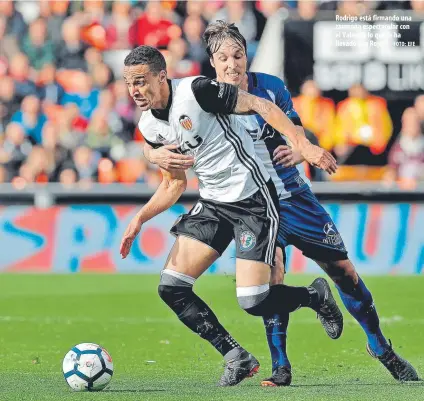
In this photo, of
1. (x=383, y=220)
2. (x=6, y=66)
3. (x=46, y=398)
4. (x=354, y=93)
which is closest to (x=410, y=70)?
(x=354, y=93)

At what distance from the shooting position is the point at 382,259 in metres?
15.0

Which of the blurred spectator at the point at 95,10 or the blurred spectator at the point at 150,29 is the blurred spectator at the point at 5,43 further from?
the blurred spectator at the point at 150,29

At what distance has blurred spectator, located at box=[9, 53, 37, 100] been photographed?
56.4ft

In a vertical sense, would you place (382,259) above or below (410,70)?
below

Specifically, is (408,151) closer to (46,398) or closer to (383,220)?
(383,220)

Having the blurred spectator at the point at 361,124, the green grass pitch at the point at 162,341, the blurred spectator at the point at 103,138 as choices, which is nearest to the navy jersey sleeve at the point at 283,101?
the green grass pitch at the point at 162,341

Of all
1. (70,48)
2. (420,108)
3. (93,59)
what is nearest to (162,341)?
(420,108)

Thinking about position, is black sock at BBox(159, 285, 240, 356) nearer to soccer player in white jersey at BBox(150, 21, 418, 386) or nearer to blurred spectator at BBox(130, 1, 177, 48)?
soccer player in white jersey at BBox(150, 21, 418, 386)

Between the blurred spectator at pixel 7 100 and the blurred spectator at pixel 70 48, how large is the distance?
0.83m

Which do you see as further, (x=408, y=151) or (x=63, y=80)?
(x=63, y=80)

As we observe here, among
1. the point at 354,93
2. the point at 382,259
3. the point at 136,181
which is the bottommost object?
the point at 382,259

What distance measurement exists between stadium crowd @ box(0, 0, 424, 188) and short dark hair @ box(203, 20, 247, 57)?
8.02m

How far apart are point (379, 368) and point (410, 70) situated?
8774mm

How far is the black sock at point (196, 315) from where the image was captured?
7336 millimetres
